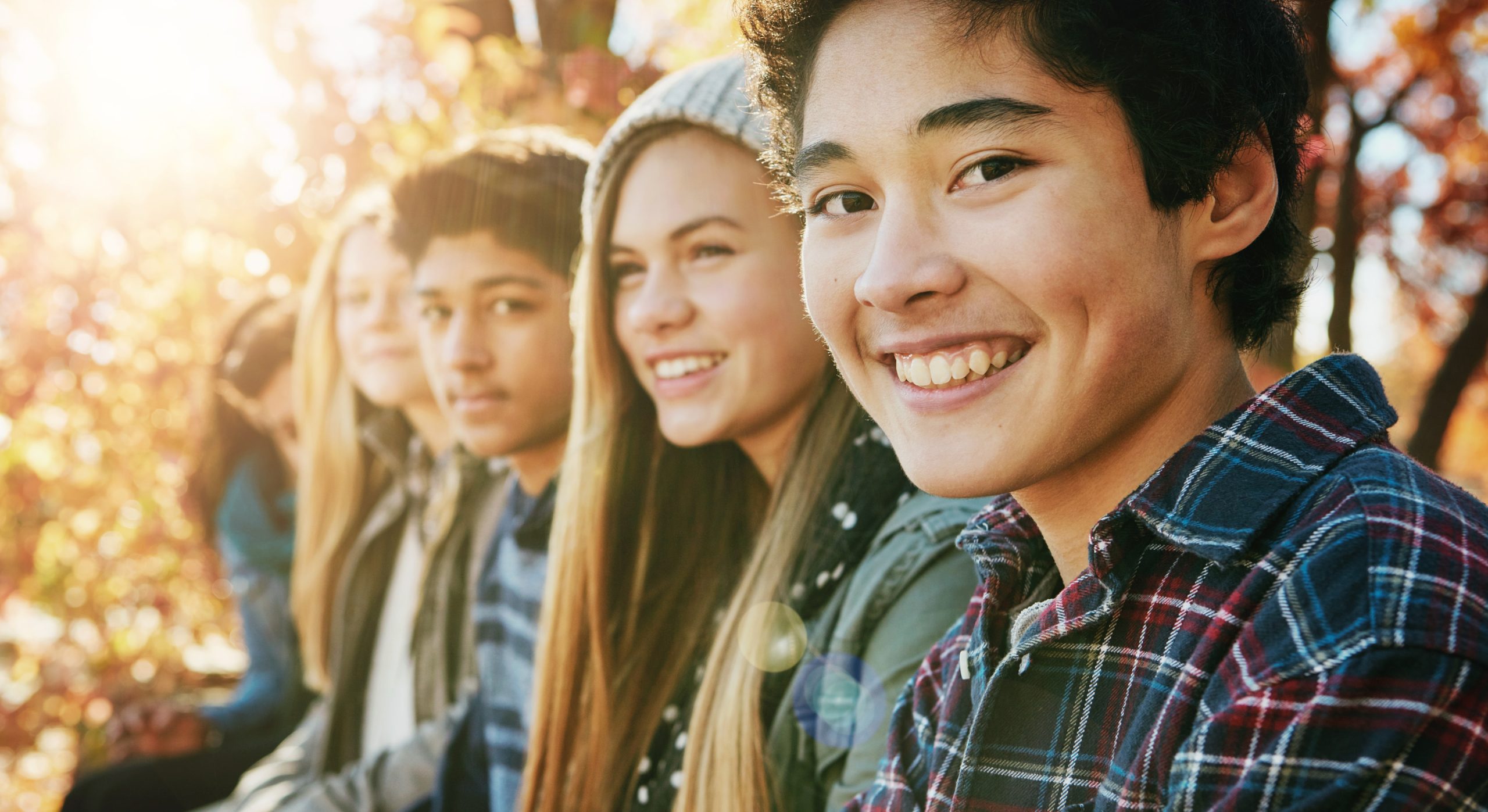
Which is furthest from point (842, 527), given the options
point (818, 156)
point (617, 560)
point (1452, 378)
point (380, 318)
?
point (1452, 378)

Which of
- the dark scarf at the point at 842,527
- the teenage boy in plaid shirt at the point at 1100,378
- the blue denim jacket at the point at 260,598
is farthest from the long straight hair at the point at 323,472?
the teenage boy in plaid shirt at the point at 1100,378

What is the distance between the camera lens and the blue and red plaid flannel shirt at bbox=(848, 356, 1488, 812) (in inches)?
36.6

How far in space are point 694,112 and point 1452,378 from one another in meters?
Answer: 5.04

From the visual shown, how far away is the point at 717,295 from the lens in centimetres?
243

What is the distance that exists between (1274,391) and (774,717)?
122 centimetres

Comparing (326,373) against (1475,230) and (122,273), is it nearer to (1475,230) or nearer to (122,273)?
(122,273)

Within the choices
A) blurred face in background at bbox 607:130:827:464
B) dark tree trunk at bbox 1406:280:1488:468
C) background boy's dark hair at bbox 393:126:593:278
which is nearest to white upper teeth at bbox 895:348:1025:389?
blurred face in background at bbox 607:130:827:464

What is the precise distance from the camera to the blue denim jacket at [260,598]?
484 cm

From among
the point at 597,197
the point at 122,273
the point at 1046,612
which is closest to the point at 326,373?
the point at 122,273

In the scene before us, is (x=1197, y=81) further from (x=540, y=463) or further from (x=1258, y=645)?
(x=540, y=463)

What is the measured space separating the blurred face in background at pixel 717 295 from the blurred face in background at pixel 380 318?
5.25 feet

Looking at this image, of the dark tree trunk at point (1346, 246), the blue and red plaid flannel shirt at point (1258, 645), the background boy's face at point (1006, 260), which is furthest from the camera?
the dark tree trunk at point (1346, 246)

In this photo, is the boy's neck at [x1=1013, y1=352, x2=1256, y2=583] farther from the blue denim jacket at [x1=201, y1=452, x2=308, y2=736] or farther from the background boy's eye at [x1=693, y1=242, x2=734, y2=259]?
the blue denim jacket at [x1=201, y1=452, x2=308, y2=736]

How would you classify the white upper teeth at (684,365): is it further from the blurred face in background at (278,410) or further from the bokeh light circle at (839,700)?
the blurred face in background at (278,410)
